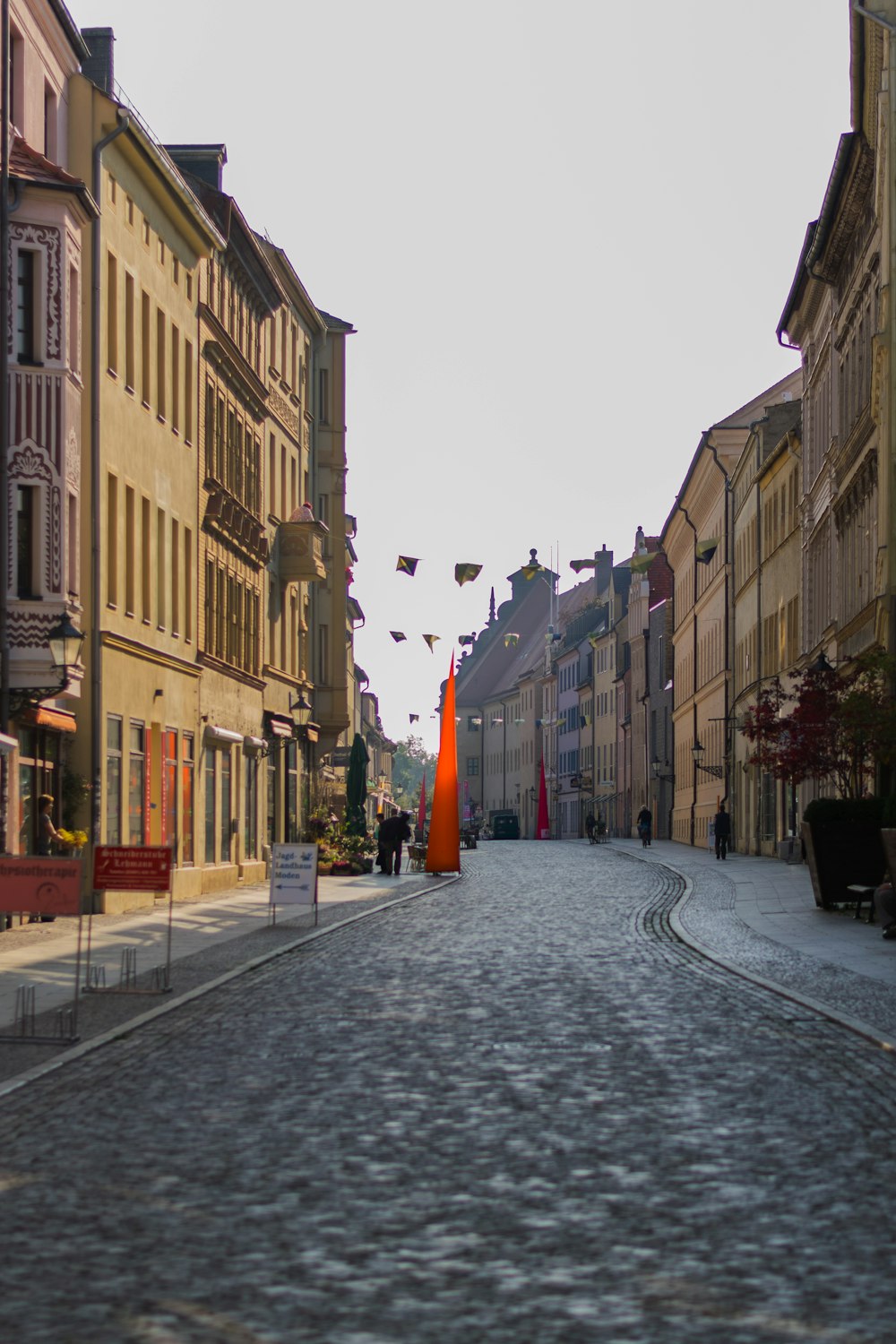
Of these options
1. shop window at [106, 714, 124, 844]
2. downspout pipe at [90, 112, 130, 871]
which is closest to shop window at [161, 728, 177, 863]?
shop window at [106, 714, 124, 844]

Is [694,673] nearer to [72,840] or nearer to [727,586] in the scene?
[727,586]

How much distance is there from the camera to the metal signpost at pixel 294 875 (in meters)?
27.0

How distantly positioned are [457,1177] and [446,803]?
3558 cm

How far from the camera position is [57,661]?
27688 mm

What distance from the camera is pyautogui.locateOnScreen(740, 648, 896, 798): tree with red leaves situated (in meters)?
30.8

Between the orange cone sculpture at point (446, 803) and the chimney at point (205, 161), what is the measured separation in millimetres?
12537

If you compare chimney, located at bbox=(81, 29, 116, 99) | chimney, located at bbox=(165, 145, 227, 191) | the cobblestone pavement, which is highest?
chimney, located at bbox=(165, 145, 227, 191)

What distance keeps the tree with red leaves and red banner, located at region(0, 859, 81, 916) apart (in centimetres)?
1820

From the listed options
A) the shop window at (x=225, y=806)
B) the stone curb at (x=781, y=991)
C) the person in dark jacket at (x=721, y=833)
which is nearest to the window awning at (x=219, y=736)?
the shop window at (x=225, y=806)

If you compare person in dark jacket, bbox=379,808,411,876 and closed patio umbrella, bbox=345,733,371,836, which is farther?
closed patio umbrella, bbox=345,733,371,836

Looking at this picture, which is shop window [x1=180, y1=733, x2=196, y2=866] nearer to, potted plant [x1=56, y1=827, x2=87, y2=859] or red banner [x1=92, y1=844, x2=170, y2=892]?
potted plant [x1=56, y1=827, x2=87, y2=859]

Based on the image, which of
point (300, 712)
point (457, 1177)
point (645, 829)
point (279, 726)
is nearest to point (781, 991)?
point (457, 1177)

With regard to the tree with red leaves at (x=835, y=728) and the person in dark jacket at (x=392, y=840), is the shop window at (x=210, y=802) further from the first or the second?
the tree with red leaves at (x=835, y=728)

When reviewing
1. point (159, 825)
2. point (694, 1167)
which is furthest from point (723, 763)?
point (694, 1167)
